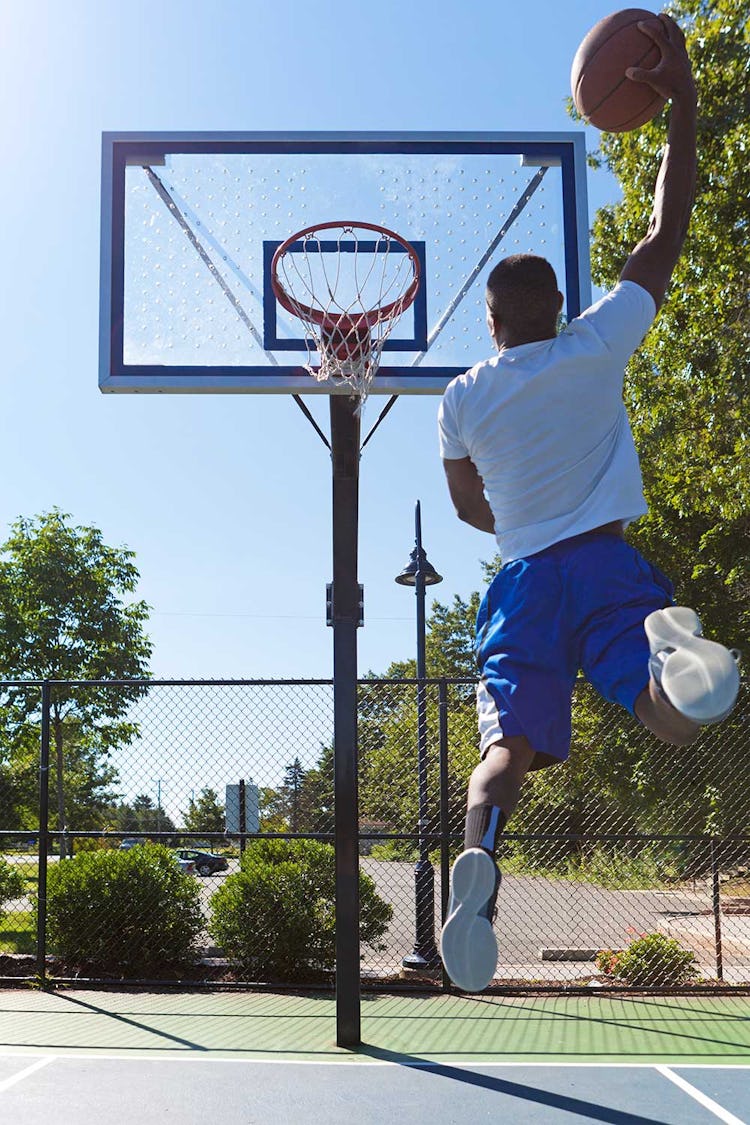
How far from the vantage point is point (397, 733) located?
11.3 m

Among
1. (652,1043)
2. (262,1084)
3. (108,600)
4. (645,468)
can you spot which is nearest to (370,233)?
(262,1084)

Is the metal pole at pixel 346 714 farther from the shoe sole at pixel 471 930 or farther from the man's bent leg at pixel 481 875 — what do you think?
the shoe sole at pixel 471 930

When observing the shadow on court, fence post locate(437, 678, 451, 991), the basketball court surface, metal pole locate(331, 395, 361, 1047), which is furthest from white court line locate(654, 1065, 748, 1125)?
fence post locate(437, 678, 451, 991)

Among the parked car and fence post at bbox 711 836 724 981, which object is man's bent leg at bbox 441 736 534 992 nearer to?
fence post at bbox 711 836 724 981

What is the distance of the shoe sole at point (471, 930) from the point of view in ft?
6.36

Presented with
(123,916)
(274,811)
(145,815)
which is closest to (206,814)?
(274,811)

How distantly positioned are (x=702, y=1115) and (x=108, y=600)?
14.6 meters

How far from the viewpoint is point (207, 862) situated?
9125 millimetres

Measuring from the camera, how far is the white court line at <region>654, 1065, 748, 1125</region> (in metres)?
4.81

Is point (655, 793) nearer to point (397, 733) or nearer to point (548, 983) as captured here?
point (397, 733)

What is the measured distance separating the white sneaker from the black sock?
0.40m

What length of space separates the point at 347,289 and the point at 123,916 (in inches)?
220

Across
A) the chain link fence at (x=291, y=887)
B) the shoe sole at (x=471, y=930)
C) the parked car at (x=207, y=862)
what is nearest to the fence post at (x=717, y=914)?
the chain link fence at (x=291, y=887)

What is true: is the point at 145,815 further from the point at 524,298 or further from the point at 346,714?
the point at 524,298
